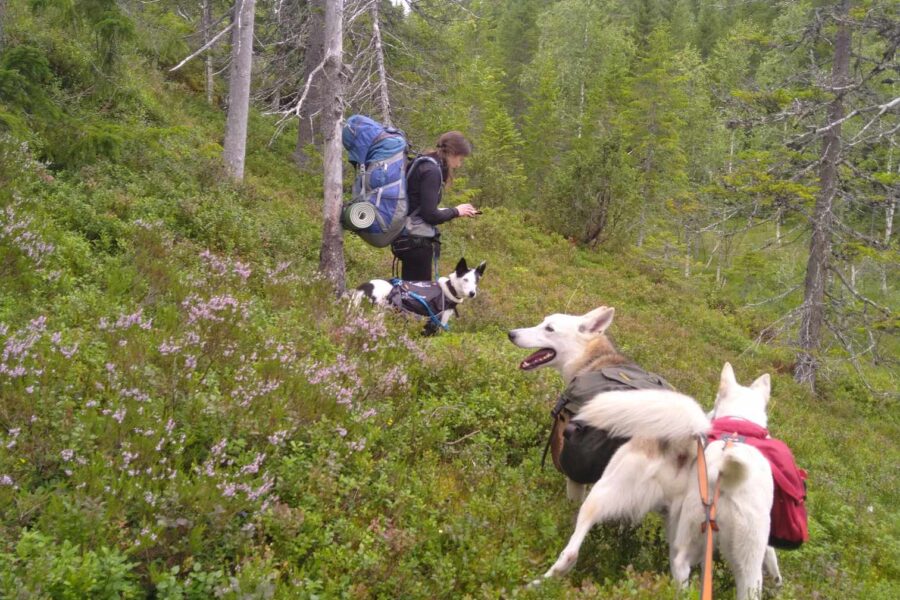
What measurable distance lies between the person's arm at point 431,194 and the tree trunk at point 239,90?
18.2 ft

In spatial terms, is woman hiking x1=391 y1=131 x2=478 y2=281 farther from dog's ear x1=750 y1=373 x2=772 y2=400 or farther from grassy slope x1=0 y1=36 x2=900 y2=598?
dog's ear x1=750 y1=373 x2=772 y2=400

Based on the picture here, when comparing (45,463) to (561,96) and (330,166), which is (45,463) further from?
(561,96)

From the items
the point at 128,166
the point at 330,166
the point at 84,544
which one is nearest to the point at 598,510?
the point at 84,544

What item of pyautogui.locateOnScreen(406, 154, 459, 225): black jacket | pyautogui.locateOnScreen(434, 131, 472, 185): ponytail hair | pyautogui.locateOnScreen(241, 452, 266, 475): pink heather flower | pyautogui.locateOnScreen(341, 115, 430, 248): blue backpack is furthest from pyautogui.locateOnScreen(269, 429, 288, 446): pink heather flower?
pyautogui.locateOnScreen(434, 131, 472, 185): ponytail hair

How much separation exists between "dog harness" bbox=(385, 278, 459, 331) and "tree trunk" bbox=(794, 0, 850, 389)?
9.38m

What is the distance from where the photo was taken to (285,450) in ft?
12.6

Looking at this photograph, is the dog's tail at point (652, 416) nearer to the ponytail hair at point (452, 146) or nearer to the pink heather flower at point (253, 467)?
the pink heather flower at point (253, 467)

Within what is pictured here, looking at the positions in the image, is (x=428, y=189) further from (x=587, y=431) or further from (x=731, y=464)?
(x=731, y=464)

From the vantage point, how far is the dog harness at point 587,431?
153 inches

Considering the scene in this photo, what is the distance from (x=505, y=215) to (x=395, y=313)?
13241 millimetres

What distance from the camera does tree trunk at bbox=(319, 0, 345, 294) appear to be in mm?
7359

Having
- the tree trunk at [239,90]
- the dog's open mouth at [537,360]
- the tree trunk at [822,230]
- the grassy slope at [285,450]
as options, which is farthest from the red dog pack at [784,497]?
the tree trunk at [822,230]

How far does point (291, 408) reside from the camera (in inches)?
162

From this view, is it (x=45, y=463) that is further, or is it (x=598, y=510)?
(x=598, y=510)
